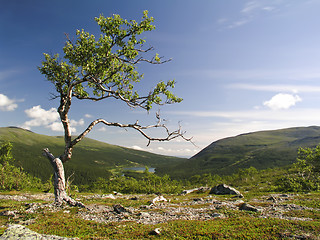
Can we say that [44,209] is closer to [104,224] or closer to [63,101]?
[104,224]

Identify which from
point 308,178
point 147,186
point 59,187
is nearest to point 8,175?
point 59,187

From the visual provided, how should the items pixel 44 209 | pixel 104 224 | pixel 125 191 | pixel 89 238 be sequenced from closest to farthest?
pixel 89 238
pixel 104 224
pixel 44 209
pixel 125 191

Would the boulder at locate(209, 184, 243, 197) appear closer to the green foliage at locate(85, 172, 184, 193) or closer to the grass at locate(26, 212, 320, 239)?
the green foliage at locate(85, 172, 184, 193)

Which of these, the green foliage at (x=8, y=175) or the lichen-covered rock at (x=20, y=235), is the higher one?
the lichen-covered rock at (x=20, y=235)

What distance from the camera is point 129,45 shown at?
830 inches

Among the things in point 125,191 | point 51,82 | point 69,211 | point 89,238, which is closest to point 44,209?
point 69,211

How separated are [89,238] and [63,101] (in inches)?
683

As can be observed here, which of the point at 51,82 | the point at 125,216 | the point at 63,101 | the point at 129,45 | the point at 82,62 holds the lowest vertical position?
the point at 125,216

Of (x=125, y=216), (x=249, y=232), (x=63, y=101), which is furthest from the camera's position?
(x=63, y=101)

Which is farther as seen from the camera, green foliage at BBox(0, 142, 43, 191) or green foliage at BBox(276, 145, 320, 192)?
green foliage at BBox(0, 142, 43, 191)

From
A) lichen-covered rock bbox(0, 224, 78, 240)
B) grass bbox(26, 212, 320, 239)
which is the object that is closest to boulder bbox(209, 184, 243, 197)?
grass bbox(26, 212, 320, 239)

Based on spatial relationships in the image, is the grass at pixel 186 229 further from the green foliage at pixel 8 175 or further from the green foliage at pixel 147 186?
the green foliage at pixel 147 186

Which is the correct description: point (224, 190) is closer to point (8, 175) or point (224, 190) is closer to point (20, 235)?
point (20, 235)

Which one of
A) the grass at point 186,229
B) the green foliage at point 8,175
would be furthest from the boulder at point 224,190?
the green foliage at point 8,175
